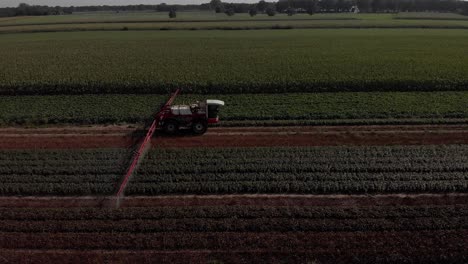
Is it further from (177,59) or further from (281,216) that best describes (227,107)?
(177,59)

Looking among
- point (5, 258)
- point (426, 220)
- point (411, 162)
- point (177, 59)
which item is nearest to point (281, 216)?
point (426, 220)

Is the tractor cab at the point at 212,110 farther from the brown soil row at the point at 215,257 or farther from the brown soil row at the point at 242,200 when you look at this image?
the brown soil row at the point at 215,257

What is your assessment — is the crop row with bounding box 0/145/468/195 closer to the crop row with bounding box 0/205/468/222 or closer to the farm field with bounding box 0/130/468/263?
the farm field with bounding box 0/130/468/263

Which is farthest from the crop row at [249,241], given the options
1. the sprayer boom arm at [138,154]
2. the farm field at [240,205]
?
the sprayer boom arm at [138,154]

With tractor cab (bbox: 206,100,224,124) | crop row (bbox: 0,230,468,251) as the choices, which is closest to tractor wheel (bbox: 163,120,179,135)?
tractor cab (bbox: 206,100,224,124)

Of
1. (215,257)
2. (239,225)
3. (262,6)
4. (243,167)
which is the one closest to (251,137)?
(243,167)

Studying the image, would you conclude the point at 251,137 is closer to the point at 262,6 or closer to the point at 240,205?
the point at 240,205
